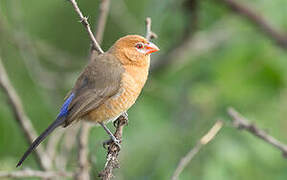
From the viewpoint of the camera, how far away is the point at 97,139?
18.4ft

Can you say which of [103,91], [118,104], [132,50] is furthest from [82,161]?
[132,50]

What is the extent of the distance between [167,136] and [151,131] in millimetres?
244

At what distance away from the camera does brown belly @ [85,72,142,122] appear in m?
4.71

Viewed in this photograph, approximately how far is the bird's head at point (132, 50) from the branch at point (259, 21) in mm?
2121

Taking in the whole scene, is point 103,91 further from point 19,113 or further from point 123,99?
point 19,113

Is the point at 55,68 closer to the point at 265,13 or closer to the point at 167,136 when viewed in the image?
→ the point at 265,13

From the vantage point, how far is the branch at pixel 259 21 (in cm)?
674

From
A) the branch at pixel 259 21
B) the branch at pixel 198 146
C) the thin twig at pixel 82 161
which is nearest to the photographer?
the branch at pixel 198 146

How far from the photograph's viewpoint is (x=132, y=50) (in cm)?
502

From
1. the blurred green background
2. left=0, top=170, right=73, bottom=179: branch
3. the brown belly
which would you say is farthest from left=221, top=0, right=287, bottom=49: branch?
left=0, top=170, right=73, bottom=179: branch

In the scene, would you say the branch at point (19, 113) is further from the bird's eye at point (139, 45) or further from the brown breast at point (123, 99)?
the bird's eye at point (139, 45)

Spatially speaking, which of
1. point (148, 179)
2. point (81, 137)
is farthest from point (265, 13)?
point (81, 137)

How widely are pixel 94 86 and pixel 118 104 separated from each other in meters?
0.30

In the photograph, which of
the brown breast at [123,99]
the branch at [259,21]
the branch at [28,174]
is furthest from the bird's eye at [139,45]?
the branch at [259,21]
